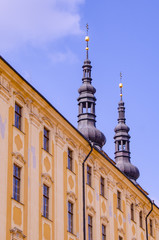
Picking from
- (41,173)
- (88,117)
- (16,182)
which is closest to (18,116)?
(41,173)

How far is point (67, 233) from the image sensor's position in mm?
35000

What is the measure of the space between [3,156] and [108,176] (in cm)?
1363

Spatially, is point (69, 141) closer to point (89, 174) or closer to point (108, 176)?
point (89, 174)

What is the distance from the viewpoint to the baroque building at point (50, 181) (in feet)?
99.6

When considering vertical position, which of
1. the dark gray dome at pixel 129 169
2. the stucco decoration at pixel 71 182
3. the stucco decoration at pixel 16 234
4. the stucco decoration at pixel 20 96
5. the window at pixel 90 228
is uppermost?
the dark gray dome at pixel 129 169

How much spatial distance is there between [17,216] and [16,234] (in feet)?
2.65

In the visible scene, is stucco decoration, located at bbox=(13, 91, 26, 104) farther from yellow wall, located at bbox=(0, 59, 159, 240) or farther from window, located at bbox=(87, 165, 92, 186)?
window, located at bbox=(87, 165, 92, 186)

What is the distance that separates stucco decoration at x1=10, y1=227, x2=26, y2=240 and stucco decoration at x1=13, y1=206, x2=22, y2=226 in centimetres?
36

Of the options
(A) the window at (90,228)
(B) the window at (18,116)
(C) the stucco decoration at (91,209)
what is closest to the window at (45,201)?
(B) the window at (18,116)

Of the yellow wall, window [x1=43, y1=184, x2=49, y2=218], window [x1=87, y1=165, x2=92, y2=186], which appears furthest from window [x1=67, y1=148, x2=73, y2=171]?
window [x1=43, y1=184, x2=49, y2=218]

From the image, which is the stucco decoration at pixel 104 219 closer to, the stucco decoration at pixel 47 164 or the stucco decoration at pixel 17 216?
the stucco decoration at pixel 47 164

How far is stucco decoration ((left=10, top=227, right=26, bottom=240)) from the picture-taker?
29.2 meters

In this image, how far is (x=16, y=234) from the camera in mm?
29531

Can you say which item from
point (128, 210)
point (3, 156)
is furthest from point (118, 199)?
point (3, 156)
